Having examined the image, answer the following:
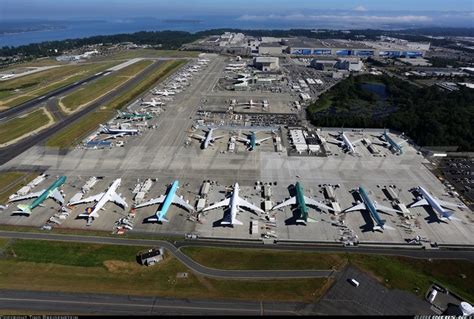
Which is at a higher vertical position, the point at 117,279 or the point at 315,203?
the point at 315,203

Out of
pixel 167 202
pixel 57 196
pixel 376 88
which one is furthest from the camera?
pixel 376 88

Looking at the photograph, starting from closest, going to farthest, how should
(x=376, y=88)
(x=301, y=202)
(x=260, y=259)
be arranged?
1. (x=260, y=259)
2. (x=301, y=202)
3. (x=376, y=88)

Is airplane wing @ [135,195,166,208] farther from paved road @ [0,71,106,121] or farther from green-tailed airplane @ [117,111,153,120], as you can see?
paved road @ [0,71,106,121]

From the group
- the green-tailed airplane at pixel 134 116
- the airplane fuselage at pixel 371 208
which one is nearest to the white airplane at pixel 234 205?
the airplane fuselage at pixel 371 208

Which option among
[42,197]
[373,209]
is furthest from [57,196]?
[373,209]

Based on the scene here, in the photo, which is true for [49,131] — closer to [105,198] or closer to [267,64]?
[105,198]

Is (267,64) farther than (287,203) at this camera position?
Yes
